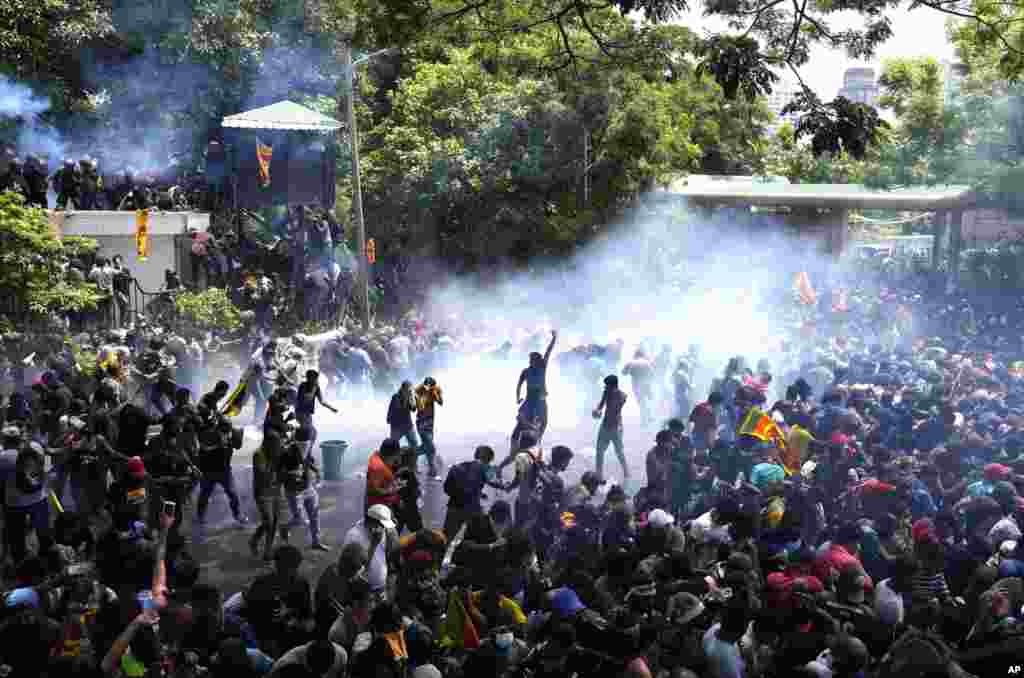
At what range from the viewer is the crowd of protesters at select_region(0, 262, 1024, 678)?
4.95 m

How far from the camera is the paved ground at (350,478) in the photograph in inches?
362

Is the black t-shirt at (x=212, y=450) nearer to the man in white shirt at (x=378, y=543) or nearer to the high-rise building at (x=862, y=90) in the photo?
the man in white shirt at (x=378, y=543)

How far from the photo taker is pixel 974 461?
29.1 feet

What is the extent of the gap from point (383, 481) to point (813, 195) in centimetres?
2550

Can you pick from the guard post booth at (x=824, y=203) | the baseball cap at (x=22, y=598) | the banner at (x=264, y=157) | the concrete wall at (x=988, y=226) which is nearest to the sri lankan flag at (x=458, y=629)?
the baseball cap at (x=22, y=598)

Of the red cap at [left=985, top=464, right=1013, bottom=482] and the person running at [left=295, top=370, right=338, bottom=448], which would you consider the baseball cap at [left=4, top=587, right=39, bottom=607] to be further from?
the red cap at [left=985, top=464, right=1013, bottom=482]

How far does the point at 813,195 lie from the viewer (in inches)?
1207

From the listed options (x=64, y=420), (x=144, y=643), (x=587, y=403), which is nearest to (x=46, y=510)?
(x=64, y=420)

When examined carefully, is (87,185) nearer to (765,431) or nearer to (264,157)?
(264,157)

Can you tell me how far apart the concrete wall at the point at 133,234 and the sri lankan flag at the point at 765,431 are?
48.4 ft

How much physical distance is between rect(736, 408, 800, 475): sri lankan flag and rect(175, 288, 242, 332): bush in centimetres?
1183

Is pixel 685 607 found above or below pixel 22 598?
below

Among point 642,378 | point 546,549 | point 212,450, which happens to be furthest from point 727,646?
point 642,378

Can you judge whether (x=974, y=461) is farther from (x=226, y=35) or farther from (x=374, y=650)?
(x=226, y=35)
